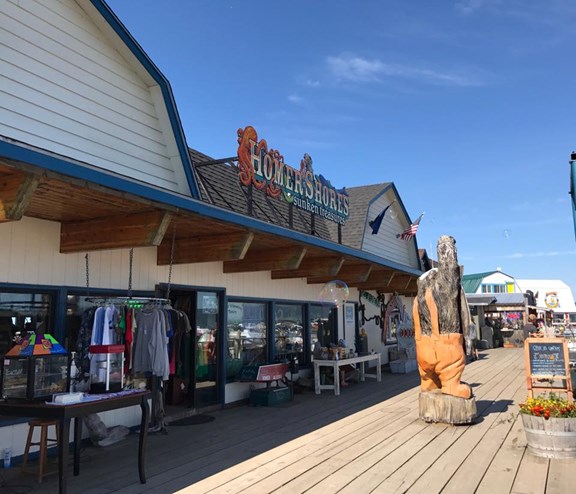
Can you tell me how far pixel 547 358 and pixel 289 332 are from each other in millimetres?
5029

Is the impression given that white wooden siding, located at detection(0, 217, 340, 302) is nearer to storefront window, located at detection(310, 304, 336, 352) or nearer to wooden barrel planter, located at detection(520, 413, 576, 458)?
storefront window, located at detection(310, 304, 336, 352)

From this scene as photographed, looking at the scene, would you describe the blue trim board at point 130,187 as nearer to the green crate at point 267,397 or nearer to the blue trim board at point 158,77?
the blue trim board at point 158,77

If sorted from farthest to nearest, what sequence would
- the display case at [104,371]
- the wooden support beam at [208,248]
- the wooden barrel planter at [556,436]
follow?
the wooden support beam at [208,248] < the display case at [104,371] < the wooden barrel planter at [556,436]

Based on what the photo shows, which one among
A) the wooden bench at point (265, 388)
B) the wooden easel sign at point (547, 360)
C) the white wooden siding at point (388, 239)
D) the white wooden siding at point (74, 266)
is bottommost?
the wooden bench at point (265, 388)

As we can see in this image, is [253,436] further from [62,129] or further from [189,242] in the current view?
[62,129]

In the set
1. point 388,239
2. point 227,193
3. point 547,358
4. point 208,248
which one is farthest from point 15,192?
point 388,239

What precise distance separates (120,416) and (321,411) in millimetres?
3120

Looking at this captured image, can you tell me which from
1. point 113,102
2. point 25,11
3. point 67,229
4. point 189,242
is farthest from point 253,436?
point 25,11

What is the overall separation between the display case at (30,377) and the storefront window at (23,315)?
47.2 inches

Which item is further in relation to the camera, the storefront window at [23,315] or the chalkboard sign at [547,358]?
the chalkboard sign at [547,358]

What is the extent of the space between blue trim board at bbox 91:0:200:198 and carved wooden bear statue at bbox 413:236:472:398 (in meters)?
3.90

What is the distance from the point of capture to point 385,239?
1673 centimetres

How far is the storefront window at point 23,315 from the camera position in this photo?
5.49 meters

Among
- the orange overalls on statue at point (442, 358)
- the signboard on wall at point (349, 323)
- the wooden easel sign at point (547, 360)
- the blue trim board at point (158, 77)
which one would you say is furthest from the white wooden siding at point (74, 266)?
the wooden easel sign at point (547, 360)
